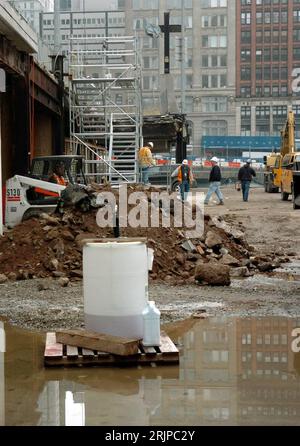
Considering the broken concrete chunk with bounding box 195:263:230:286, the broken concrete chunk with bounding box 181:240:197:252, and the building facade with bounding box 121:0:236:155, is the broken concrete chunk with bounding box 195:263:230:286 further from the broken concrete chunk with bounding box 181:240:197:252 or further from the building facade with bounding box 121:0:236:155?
the building facade with bounding box 121:0:236:155

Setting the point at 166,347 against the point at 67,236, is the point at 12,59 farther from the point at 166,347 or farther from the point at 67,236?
the point at 166,347

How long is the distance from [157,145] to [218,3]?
64361 mm

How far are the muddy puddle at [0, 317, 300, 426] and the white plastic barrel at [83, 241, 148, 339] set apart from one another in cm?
58

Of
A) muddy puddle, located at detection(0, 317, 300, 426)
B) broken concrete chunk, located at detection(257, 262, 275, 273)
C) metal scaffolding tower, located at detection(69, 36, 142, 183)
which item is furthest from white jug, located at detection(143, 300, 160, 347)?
metal scaffolding tower, located at detection(69, 36, 142, 183)

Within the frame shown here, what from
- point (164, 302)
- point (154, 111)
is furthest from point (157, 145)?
point (164, 302)

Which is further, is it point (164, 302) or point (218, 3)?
point (218, 3)

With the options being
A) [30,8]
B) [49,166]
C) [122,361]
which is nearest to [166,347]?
[122,361]

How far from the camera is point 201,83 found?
108125 millimetres

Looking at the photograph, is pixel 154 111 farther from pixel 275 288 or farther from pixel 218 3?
pixel 218 3

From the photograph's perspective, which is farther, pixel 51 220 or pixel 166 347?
pixel 51 220

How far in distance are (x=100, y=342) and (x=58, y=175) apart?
1095 cm

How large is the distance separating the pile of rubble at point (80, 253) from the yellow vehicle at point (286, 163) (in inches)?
801

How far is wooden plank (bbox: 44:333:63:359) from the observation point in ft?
21.7

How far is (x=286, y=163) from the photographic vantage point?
117ft
